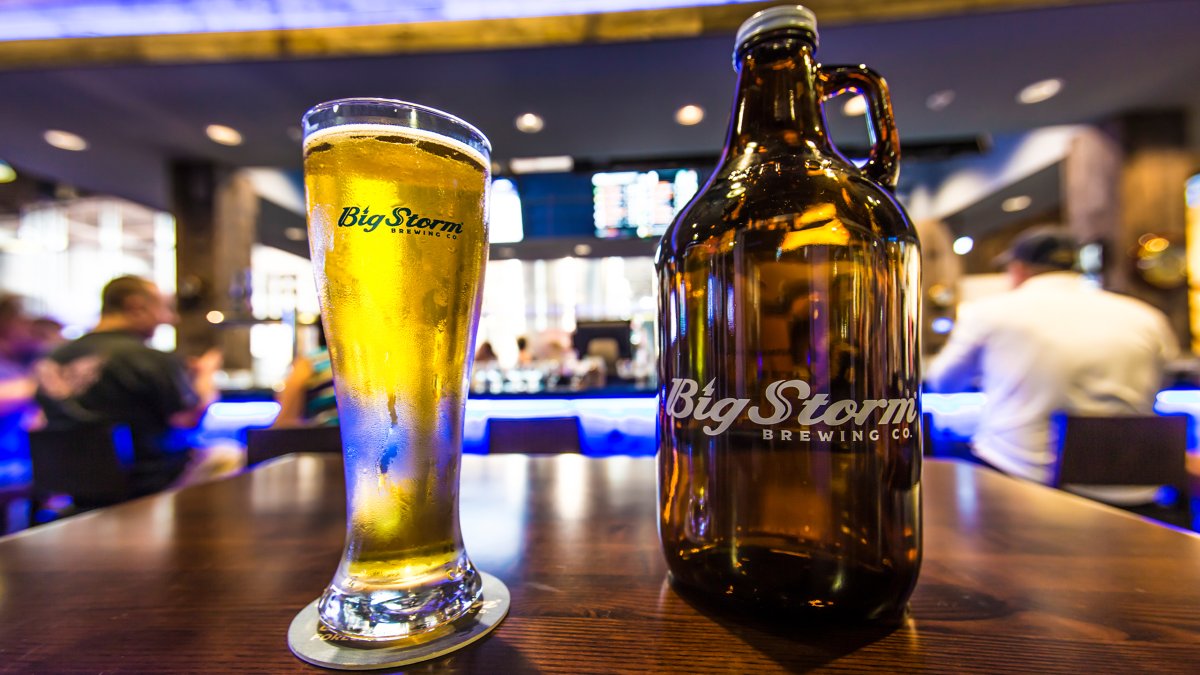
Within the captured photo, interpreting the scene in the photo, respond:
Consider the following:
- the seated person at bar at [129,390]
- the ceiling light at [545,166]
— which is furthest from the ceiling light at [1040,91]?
the seated person at bar at [129,390]

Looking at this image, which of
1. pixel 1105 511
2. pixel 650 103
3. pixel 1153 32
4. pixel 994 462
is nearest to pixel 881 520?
pixel 1105 511

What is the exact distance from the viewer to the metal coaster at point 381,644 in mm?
315

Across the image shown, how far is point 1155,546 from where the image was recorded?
0.51 m

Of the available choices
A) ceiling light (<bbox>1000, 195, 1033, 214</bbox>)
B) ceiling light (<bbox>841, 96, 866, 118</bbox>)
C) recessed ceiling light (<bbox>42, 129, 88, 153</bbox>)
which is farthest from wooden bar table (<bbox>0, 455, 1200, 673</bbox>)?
ceiling light (<bbox>1000, 195, 1033, 214</bbox>)

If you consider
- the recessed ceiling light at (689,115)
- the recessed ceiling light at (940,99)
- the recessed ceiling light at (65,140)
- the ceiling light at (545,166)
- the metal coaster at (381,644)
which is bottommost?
the metal coaster at (381,644)

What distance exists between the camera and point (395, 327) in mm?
374

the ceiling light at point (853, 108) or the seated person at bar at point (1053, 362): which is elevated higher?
the ceiling light at point (853, 108)

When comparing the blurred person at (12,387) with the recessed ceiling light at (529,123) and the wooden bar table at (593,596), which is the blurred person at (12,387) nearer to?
the wooden bar table at (593,596)

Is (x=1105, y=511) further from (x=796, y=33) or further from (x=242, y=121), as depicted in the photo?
(x=242, y=121)

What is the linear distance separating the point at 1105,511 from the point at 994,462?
149cm

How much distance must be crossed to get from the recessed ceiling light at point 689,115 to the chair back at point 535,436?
2.92m

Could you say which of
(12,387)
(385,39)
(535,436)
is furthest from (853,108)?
(12,387)

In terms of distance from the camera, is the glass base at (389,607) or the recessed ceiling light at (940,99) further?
the recessed ceiling light at (940,99)

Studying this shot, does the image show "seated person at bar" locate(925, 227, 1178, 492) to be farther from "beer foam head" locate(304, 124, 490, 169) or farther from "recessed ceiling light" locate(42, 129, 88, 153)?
"recessed ceiling light" locate(42, 129, 88, 153)
